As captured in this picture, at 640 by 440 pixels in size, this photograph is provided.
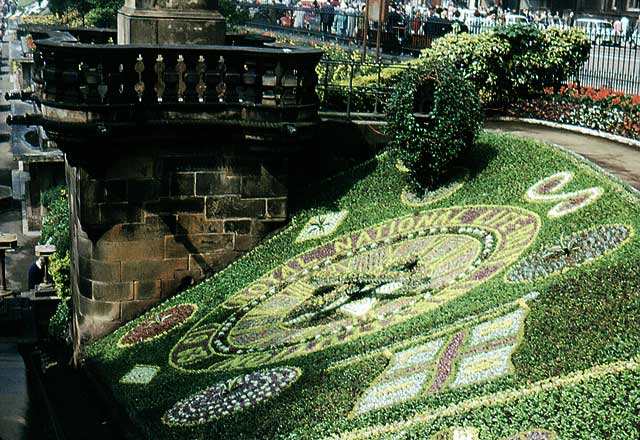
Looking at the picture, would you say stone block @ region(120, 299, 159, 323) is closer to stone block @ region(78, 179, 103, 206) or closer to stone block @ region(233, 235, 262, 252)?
stone block @ region(233, 235, 262, 252)

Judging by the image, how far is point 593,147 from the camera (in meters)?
18.6

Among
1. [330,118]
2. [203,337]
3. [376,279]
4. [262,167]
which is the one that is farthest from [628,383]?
[330,118]

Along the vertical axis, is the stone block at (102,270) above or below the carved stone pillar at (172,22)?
below

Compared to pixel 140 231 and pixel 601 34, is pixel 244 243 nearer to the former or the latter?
pixel 140 231

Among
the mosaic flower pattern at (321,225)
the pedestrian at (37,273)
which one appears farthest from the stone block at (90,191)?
the pedestrian at (37,273)

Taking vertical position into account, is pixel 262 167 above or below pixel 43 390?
above

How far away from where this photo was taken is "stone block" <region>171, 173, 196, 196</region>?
1656 centimetres

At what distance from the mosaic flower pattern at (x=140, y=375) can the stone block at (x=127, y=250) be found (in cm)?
224

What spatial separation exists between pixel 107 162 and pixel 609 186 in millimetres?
7202

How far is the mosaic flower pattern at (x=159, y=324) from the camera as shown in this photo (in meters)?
15.9

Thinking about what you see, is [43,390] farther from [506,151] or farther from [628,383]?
[628,383]

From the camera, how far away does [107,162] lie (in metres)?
16.1

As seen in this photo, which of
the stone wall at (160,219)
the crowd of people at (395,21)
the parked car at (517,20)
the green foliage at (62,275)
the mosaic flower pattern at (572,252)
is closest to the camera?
the mosaic flower pattern at (572,252)

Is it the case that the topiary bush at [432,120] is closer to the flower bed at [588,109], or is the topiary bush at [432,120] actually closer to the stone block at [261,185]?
the stone block at [261,185]
